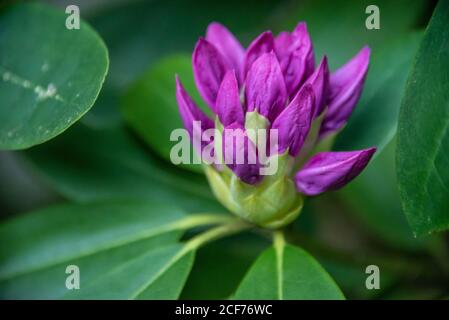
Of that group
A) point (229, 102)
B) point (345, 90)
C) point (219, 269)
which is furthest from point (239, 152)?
point (219, 269)

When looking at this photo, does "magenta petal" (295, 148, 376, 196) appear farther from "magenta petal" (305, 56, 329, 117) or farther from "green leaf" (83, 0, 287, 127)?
"green leaf" (83, 0, 287, 127)

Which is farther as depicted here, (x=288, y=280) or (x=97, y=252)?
(x=97, y=252)

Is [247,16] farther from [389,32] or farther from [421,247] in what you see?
[421,247]

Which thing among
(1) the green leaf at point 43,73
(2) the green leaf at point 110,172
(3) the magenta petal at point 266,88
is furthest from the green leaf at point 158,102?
(3) the magenta petal at point 266,88

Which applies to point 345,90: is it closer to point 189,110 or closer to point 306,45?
point 306,45

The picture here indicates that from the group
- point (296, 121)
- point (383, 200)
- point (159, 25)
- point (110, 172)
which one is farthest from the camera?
point (159, 25)

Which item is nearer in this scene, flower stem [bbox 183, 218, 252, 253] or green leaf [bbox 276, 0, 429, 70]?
flower stem [bbox 183, 218, 252, 253]

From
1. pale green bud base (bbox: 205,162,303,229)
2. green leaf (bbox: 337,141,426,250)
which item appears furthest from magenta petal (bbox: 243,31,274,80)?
green leaf (bbox: 337,141,426,250)
